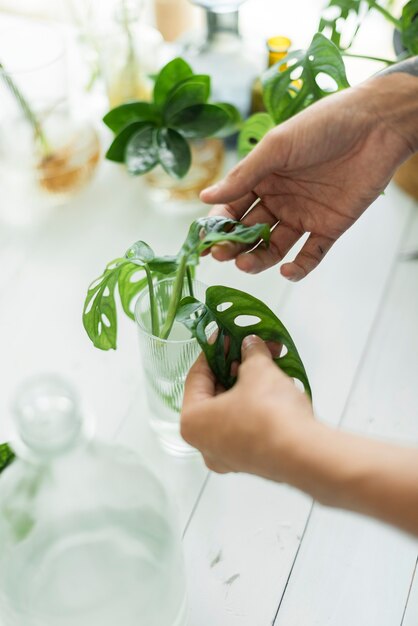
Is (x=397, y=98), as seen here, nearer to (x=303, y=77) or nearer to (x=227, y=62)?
(x=303, y=77)

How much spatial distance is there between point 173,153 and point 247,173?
22 centimetres

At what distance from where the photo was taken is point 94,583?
0.63 m

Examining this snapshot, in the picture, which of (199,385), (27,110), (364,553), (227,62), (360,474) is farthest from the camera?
(227,62)

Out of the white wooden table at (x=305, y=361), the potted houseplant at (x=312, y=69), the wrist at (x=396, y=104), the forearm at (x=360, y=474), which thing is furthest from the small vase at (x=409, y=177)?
the forearm at (x=360, y=474)

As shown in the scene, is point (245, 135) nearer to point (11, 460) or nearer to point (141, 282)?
point (141, 282)

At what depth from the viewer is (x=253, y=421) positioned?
55 centimetres

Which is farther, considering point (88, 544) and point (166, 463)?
point (166, 463)

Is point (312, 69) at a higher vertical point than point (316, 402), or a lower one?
higher

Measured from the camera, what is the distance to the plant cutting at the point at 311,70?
80cm

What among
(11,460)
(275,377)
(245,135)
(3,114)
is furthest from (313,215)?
(3,114)

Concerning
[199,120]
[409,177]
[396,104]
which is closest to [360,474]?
[396,104]

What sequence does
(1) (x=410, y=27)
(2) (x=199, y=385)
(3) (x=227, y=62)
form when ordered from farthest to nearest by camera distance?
1. (3) (x=227, y=62)
2. (1) (x=410, y=27)
3. (2) (x=199, y=385)

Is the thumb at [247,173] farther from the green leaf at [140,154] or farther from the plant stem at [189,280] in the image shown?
the green leaf at [140,154]

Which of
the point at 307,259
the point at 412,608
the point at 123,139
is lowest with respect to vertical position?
the point at 412,608
